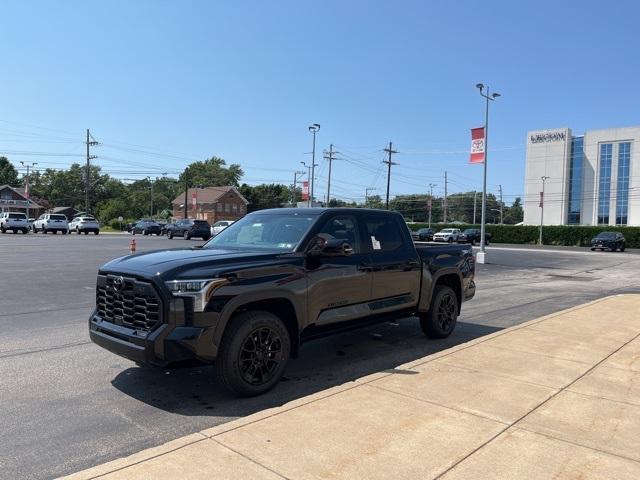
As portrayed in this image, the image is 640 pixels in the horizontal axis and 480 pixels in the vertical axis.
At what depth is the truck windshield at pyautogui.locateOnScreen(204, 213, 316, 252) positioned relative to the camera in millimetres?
5560

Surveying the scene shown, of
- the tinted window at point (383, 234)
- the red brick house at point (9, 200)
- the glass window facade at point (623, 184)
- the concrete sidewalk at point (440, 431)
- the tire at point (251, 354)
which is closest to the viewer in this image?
the concrete sidewalk at point (440, 431)

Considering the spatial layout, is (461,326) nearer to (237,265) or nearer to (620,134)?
(237,265)

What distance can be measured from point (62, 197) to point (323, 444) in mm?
132340

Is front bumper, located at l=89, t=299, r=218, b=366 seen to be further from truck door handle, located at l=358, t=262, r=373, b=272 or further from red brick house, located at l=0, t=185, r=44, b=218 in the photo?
red brick house, located at l=0, t=185, r=44, b=218

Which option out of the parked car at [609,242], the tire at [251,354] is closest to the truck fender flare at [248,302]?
the tire at [251,354]

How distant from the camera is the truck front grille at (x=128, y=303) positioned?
14.6 ft

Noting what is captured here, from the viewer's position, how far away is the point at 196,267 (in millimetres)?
4535

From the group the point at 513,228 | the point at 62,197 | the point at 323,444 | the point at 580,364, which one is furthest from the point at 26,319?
the point at 62,197

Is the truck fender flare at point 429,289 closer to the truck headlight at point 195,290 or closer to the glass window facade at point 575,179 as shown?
the truck headlight at point 195,290

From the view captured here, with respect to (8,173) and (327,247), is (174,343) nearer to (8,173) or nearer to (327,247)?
(327,247)

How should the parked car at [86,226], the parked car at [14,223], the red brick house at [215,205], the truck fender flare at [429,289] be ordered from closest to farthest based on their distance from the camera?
the truck fender flare at [429,289] < the parked car at [14,223] < the parked car at [86,226] < the red brick house at [215,205]

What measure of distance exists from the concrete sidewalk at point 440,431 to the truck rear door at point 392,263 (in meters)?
0.94

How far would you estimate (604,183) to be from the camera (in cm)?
7506

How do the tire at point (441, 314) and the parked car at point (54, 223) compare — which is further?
the parked car at point (54, 223)
